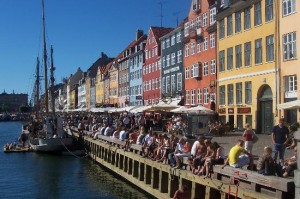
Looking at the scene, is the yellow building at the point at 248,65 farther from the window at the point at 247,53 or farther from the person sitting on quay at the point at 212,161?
the person sitting on quay at the point at 212,161

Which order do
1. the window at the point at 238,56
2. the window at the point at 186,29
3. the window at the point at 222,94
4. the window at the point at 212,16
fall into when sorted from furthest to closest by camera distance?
the window at the point at 186,29 → the window at the point at 212,16 → the window at the point at 222,94 → the window at the point at 238,56

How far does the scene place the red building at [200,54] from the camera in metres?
46.8

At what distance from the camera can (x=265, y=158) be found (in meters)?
13.3

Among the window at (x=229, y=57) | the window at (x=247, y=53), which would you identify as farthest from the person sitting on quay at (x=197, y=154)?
the window at (x=229, y=57)

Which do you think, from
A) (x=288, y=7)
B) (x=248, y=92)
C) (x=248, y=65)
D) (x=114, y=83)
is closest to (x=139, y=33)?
(x=114, y=83)

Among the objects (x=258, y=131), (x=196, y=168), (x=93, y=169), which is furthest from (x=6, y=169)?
(x=196, y=168)

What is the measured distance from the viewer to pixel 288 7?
33.8m

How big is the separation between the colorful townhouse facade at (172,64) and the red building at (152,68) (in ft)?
9.38

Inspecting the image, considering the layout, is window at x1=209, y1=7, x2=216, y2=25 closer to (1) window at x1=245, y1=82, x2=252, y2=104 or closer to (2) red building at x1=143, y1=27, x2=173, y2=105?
(1) window at x1=245, y1=82, x2=252, y2=104

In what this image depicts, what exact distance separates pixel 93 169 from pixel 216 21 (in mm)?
18592

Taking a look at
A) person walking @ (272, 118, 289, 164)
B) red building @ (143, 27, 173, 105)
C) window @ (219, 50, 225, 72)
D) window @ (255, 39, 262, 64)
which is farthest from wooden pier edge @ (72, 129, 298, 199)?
red building @ (143, 27, 173, 105)

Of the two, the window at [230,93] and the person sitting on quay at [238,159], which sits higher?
the window at [230,93]

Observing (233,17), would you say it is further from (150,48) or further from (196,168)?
(150,48)

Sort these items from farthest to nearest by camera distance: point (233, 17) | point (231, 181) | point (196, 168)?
point (233, 17) → point (196, 168) → point (231, 181)
